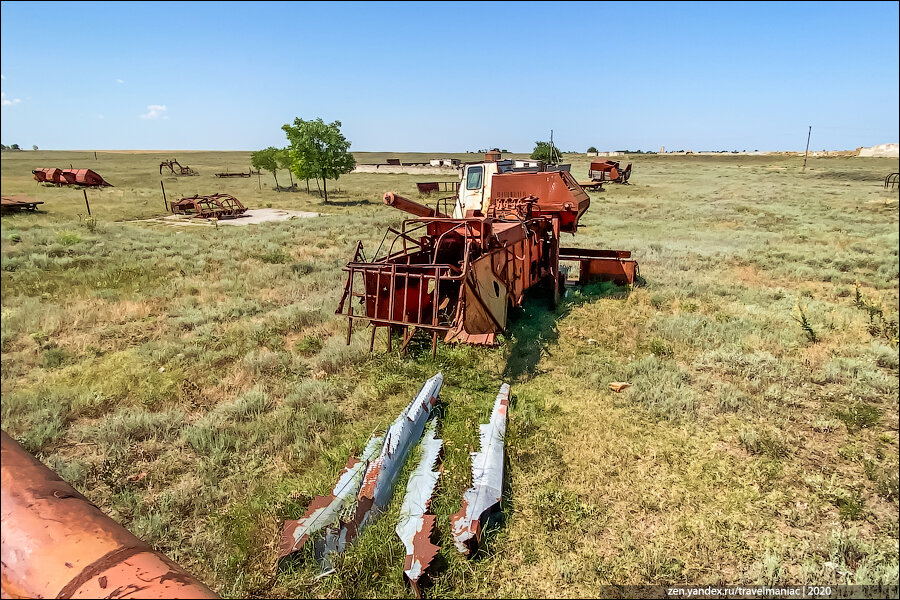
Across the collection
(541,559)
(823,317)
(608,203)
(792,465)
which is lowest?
(541,559)

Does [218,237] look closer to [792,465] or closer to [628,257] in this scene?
[628,257]

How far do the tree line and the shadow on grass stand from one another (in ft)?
64.5

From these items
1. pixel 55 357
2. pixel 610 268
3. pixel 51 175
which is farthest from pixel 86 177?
pixel 610 268

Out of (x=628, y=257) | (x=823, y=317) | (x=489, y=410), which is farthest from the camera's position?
(x=628, y=257)

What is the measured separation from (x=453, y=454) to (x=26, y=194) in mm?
4501

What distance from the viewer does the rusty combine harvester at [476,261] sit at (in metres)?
6.15

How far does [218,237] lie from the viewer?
1752 cm

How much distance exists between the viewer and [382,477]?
13.5ft

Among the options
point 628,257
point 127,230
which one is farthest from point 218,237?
point 628,257

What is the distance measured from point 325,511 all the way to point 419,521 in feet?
2.64

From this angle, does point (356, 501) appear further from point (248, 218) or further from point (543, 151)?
point (543, 151)

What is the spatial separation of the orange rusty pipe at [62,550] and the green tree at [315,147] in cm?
2604

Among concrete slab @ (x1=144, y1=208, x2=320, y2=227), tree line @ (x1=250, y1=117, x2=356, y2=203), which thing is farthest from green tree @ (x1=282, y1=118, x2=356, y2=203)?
concrete slab @ (x1=144, y1=208, x2=320, y2=227)

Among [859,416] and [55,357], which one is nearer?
[859,416]
